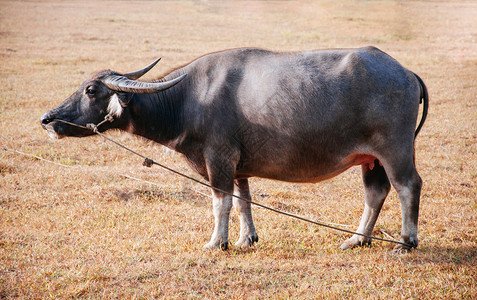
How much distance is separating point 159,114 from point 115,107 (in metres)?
0.41

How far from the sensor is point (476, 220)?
5051 mm

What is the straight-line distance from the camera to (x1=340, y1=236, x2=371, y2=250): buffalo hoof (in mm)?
4574

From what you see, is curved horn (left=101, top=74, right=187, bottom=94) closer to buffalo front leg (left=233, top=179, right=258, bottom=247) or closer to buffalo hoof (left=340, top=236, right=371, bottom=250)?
buffalo front leg (left=233, top=179, right=258, bottom=247)

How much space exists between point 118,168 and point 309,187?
2709 millimetres

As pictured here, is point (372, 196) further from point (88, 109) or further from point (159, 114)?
point (88, 109)

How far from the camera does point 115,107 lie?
430cm

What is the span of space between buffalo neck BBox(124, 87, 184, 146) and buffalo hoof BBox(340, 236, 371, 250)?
6.35ft

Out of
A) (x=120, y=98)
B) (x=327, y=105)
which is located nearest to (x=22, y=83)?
(x=120, y=98)

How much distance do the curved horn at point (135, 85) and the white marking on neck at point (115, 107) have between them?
14 centimetres

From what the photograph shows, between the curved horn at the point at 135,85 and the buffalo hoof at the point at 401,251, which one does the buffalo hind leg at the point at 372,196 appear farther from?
the curved horn at the point at 135,85

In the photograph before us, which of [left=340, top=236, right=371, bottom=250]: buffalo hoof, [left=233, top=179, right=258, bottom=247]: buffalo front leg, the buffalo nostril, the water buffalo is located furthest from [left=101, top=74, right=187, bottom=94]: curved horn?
[left=340, top=236, right=371, bottom=250]: buffalo hoof

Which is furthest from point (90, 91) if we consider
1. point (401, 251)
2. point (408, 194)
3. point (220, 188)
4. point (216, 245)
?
point (401, 251)

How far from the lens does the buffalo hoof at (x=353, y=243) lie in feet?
15.0

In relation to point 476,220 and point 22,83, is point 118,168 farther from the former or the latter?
point 22,83
